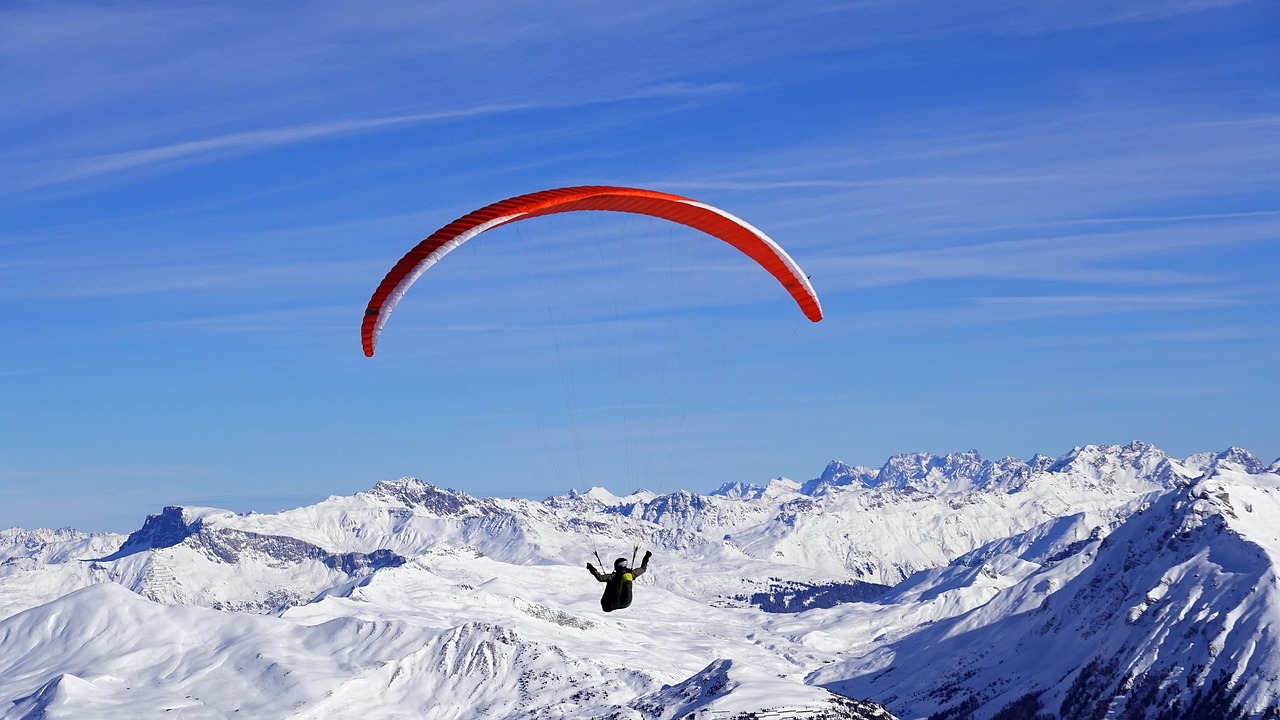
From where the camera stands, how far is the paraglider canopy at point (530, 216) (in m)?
60.3

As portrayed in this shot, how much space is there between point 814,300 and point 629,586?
19741mm

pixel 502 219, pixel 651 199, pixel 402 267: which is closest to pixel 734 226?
pixel 651 199

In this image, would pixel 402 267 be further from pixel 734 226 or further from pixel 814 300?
pixel 814 300

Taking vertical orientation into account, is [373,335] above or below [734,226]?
below

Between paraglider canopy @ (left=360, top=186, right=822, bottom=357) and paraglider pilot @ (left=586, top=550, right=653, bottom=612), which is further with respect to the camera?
paraglider canopy @ (left=360, top=186, right=822, bottom=357)

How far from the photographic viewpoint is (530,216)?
61.4 meters

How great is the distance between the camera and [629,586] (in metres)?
58.4

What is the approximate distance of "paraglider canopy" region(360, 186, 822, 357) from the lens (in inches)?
2376

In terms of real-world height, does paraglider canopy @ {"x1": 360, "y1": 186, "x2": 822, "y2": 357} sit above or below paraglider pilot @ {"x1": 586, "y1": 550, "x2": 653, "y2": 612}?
above

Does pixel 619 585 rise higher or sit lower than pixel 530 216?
lower

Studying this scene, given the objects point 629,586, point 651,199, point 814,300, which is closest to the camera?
point 629,586

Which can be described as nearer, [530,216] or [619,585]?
[619,585]

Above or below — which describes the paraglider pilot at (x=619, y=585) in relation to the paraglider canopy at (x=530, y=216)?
below

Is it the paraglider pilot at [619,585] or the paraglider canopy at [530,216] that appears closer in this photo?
the paraglider pilot at [619,585]
